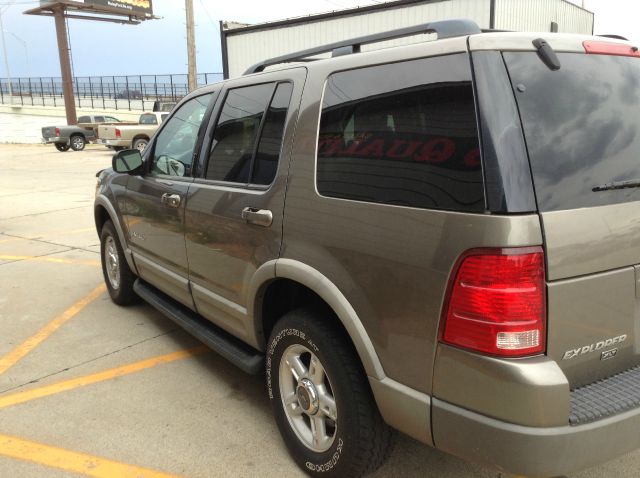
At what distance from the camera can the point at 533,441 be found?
1769 mm

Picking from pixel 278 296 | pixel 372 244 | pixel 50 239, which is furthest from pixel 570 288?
pixel 50 239

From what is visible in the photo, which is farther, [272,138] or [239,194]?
[239,194]

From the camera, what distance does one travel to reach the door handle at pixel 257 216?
2.65 meters

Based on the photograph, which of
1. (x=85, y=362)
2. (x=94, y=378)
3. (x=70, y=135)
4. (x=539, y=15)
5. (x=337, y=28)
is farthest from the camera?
(x=70, y=135)

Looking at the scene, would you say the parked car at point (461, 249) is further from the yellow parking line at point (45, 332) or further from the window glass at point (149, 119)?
the window glass at point (149, 119)

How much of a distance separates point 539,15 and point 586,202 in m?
13.0

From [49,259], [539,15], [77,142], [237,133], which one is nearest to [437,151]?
[237,133]

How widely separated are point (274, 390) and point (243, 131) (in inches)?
54.9

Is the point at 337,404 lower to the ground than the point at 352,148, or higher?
lower

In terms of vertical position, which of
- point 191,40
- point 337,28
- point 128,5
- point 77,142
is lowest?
point 77,142

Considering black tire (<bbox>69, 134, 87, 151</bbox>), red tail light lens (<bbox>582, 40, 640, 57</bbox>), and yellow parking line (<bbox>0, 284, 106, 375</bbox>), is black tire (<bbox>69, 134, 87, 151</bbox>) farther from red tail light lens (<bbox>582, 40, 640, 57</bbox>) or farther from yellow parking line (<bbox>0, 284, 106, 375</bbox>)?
red tail light lens (<bbox>582, 40, 640, 57</bbox>)

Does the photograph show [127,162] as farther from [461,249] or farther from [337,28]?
[337,28]

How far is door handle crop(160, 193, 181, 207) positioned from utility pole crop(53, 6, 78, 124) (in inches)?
1340

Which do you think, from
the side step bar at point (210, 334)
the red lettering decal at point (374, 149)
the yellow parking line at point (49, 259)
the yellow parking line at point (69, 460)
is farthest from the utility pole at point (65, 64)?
the red lettering decal at point (374, 149)
